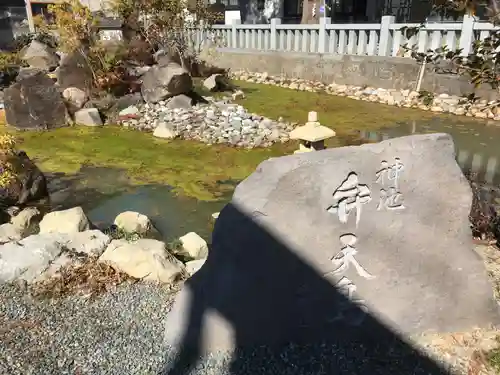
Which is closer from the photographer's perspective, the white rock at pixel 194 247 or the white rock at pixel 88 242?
the white rock at pixel 88 242

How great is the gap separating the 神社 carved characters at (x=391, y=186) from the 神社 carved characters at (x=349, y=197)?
8 cm

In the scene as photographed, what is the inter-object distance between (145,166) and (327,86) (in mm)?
7363

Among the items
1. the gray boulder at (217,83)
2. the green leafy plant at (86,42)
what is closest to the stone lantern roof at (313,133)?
the green leafy plant at (86,42)

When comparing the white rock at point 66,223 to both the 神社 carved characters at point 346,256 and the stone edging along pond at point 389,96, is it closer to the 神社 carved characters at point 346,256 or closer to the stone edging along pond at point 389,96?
the 神社 carved characters at point 346,256

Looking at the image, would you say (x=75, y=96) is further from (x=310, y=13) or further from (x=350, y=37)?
(x=310, y=13)

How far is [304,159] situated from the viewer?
7.43ft

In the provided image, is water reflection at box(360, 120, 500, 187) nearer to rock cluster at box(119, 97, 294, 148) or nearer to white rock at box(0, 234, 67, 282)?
rock cluster at box(119, 97, 294, 148)

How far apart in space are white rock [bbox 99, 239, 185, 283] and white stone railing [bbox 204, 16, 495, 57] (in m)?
6.69

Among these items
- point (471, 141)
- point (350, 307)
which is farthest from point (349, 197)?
point (471, 141)

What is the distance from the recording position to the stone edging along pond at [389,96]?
30.1 ft

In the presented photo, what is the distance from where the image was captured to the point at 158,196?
5555mm

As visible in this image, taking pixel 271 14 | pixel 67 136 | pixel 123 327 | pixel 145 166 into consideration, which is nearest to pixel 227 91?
pixel 67 136

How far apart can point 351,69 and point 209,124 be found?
17.6 feet

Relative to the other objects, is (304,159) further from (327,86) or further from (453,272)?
(327,86)
